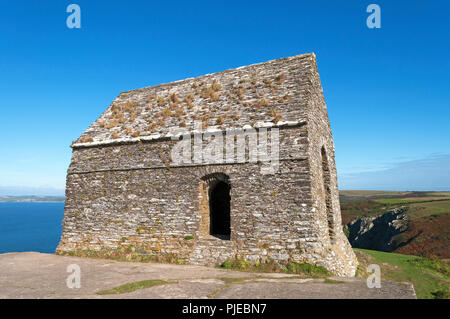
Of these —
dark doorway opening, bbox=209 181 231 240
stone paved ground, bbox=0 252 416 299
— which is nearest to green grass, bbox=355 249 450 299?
stone paved ground, bbox=0 252 416 299

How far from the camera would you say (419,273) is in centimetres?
1395

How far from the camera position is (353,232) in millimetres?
43344

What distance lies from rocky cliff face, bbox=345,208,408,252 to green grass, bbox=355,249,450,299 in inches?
552

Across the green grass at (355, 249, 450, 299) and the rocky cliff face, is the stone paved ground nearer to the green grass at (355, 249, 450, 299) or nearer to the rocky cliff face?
the green grass at (355, 249, 450, 299)

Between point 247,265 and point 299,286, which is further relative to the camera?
point 247,265

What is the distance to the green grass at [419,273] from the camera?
37.0ft

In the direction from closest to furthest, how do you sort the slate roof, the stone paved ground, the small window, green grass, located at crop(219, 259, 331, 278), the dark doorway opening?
the stone paved ground < green grass, located at crop(219, 259, 331, 278) < the slate roof < the small window < the dark doorway opening

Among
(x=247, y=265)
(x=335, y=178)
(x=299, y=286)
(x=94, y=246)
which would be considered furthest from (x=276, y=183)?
(x=94, y=246)

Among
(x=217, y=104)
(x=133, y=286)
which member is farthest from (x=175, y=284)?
(x=217, y=104)

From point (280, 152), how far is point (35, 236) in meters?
100

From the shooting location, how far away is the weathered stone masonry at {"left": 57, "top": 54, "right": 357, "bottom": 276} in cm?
1042

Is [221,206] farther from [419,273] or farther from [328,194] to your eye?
[419,273]
